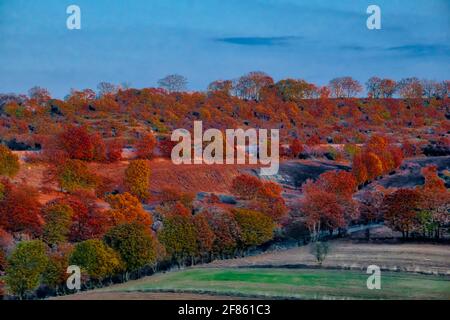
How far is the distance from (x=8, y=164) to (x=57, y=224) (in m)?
11.8

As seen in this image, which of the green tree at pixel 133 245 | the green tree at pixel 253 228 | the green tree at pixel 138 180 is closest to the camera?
the green tree at pixel 133 245

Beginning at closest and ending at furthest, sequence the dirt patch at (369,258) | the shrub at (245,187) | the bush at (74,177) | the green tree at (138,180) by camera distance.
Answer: the dirt patch at (369,258)
the bush at (74,177)
the green tree at (138,180)
the shrub at (245,187)

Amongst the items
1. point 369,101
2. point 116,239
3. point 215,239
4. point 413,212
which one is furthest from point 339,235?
point 369,101

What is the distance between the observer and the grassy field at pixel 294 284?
740 inches

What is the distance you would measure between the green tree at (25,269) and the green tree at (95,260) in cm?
108

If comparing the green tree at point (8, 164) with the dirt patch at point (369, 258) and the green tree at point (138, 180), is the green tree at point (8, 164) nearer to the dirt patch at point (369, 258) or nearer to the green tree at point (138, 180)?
the green tree at point (138, 180)

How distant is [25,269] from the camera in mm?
21703

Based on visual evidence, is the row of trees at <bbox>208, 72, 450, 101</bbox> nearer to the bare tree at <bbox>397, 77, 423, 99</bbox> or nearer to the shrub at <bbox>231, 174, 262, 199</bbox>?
the bare tree at <bbox>397, 77, 423, 99</bbox>

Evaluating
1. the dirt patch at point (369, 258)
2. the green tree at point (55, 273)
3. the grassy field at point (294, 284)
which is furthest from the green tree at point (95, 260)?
the dirt patch at point (369, 258)

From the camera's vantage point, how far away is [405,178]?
44.0 meters

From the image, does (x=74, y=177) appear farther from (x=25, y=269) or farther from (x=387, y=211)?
(x=387, y=211)

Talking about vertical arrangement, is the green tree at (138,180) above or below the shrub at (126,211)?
above

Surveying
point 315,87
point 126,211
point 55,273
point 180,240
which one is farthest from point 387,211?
point 315,87

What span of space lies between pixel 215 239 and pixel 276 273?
14.8ft
